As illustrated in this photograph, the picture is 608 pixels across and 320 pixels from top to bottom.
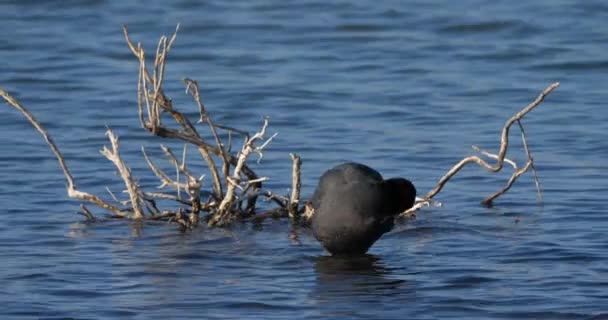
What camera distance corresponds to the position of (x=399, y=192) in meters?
8.37

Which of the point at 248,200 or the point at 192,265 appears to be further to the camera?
the point at 248,200

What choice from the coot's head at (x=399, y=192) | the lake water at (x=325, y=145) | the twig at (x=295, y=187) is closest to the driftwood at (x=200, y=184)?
the twig at (x=295, y=187)

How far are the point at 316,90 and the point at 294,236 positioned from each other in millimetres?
5947

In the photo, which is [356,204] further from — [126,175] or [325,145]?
[325,145]

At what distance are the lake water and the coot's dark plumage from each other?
0.91 feet

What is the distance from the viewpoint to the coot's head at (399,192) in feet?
27.3

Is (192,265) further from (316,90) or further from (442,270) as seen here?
(316,90)

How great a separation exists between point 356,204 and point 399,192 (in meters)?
0.27

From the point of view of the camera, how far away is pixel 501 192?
10320 millimetres

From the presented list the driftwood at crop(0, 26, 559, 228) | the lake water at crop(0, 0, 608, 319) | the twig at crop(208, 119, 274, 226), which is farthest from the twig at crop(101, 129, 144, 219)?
the twig at crop(208, 119, 274, 226)

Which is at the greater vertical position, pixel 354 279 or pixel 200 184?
pixel 200 184

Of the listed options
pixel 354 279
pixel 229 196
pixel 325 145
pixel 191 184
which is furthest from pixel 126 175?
pixel 325 145

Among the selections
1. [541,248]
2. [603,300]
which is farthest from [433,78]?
[603,300]

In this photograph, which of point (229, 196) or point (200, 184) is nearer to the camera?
point (229, 196)
